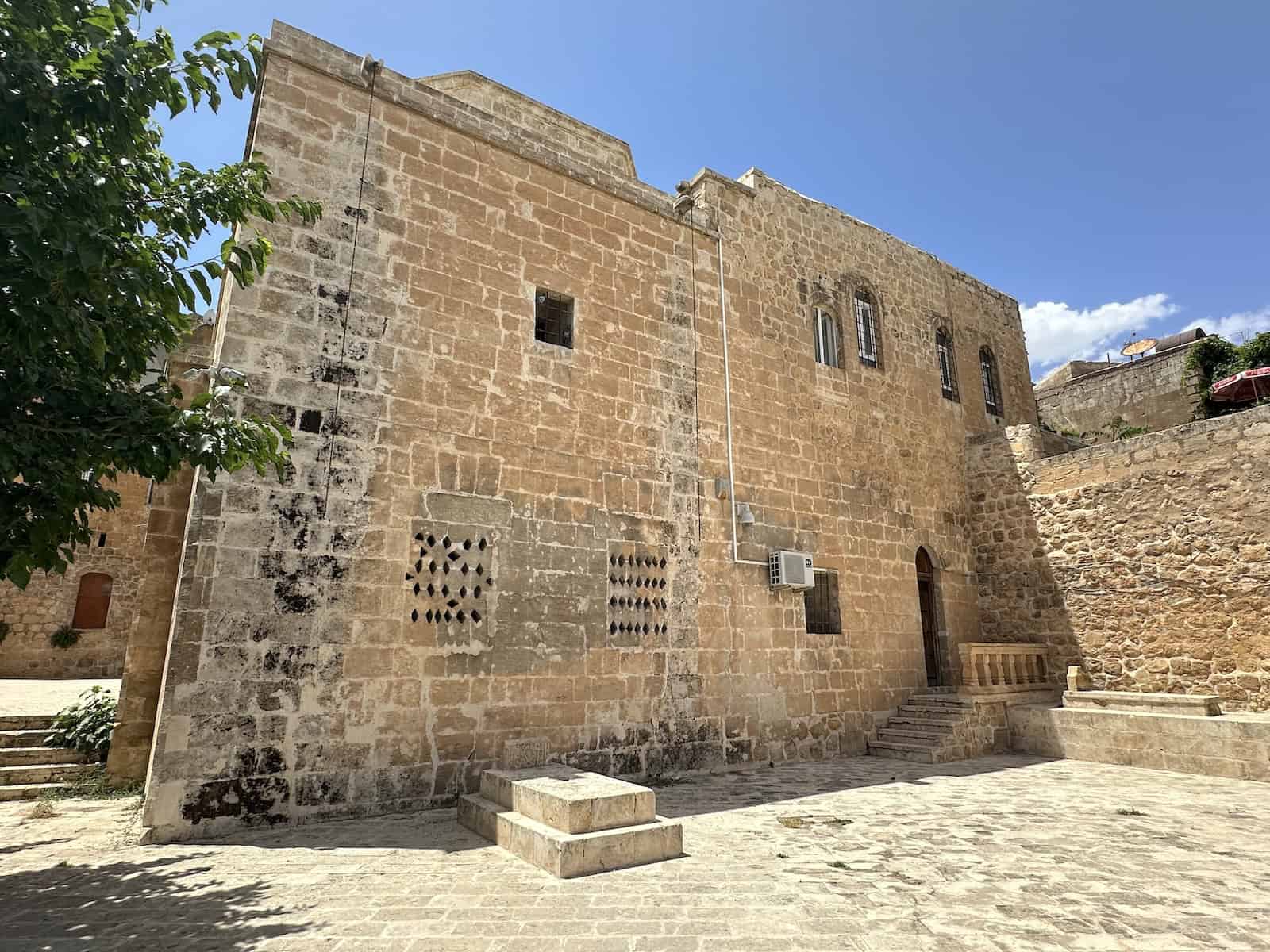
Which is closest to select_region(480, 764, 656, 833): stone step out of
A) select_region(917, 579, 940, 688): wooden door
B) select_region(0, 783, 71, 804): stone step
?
select_region(0, 783, 71, 804): stone step

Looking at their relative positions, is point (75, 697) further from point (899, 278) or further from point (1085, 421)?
point (1085, 421)

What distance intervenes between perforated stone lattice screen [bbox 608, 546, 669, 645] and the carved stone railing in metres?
4.51

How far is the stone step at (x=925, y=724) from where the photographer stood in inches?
341

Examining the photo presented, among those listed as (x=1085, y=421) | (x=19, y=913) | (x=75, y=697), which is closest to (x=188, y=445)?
(x=19, y=913)

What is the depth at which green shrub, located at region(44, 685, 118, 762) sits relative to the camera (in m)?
6.60

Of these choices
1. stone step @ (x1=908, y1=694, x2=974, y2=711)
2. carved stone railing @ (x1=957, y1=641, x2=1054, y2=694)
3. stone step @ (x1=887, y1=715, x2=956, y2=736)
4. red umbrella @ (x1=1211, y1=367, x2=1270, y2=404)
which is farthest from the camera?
red umbrella @ (x1=1211, y1=367, x2=1270, y2=404)

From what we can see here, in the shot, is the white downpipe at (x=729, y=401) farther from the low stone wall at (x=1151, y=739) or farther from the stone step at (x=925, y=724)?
the low stone wall at (x=1151, y=739)

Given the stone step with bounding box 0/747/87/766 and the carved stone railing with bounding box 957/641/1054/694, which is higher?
the carved stone railing with bounding box 957/641/1054/694

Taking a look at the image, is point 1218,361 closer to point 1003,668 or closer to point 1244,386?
point 1244,386

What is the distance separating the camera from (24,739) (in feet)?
21.6

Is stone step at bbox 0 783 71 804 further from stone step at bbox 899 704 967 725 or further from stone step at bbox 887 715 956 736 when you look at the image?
stone step at bbox 899 704 967 725

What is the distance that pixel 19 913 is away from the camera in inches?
134

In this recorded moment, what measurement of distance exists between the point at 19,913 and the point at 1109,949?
5.22 metres

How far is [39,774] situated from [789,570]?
25.6ft
